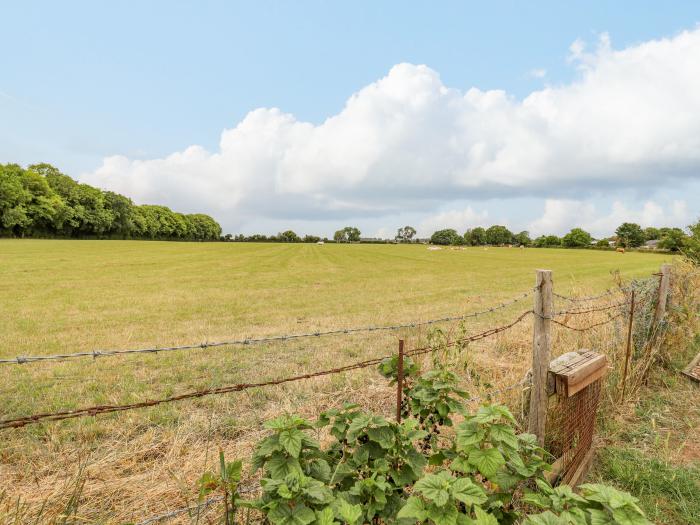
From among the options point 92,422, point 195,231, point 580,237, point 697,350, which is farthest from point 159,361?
point 580,237

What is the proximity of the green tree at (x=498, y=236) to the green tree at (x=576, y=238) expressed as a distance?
21.0 meters

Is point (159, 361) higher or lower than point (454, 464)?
lower

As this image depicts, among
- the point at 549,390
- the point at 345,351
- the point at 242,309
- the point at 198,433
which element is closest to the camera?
the point at 549,390

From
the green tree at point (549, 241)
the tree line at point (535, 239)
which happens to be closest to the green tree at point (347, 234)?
the tree line at point (535, 239)

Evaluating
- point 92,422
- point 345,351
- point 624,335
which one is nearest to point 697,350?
point 624,335

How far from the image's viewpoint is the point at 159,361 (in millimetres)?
8570

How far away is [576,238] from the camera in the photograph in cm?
15975

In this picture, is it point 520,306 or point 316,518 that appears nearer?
point 316,518

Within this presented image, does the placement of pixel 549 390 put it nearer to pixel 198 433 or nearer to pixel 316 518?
pixel 316 518

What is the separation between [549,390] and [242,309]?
41.8 feet

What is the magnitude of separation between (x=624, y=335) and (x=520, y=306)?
30.8 ft

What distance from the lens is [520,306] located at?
52.2 feet

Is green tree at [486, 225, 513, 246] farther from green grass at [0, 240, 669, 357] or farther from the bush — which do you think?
the bush

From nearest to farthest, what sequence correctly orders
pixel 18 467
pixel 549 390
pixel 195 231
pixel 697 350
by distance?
pixel 549 390 → pixel 18 467 → pixel 697 350 → pixel 195 231
